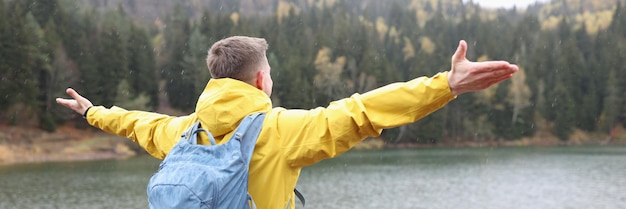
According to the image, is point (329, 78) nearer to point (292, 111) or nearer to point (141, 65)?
point (141, 65)

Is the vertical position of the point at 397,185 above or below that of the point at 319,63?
below

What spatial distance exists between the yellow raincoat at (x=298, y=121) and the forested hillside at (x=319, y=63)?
56801mm

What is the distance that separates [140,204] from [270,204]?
22.2 metres

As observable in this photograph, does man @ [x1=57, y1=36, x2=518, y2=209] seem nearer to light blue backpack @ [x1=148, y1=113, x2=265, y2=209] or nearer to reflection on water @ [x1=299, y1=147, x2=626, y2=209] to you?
light blue backpack @ [x1=148, y1=113, x2=265, y2=209]

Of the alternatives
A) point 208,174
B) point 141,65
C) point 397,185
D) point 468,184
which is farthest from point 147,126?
point 141,65

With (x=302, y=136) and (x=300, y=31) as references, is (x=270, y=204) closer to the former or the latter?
(x=302, y=136)

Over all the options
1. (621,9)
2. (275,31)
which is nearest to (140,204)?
(275,31)

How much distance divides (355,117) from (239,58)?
0.59m

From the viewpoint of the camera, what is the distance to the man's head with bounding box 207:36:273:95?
248 centimetres

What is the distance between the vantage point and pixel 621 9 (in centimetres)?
11162

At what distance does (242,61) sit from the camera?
8.16 feet

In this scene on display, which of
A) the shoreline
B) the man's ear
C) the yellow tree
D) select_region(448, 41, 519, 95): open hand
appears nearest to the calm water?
the shoreline

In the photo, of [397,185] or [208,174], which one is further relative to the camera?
[397,185]

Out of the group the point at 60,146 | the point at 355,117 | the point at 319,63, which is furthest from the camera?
the point at 319,63
